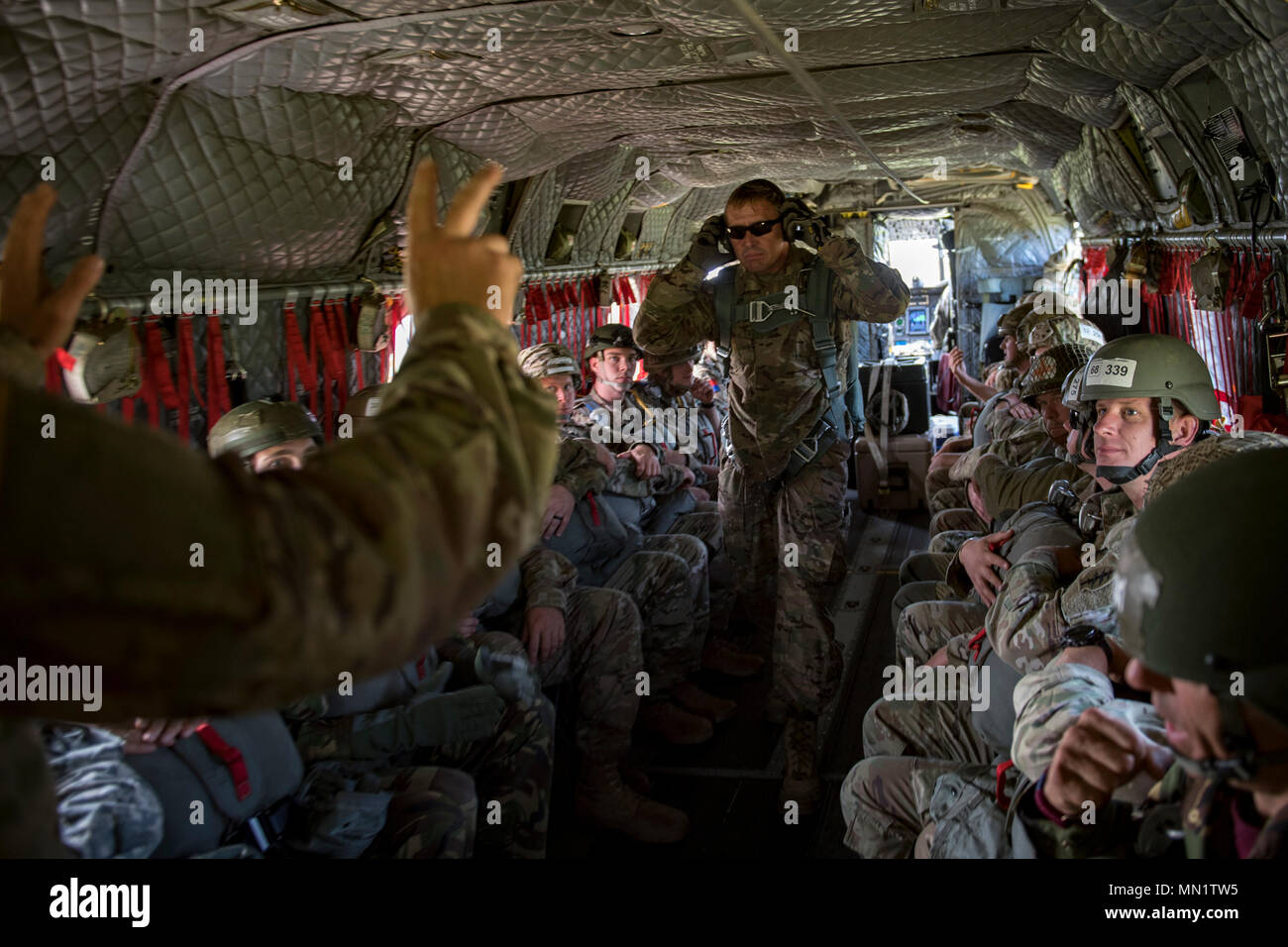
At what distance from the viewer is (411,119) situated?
361 cm

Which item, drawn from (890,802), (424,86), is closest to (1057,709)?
(890,802)

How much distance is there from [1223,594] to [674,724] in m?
3.20

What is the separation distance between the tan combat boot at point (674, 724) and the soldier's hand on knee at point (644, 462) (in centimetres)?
101

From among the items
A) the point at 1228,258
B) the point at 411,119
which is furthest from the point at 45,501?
the point at 1228,258

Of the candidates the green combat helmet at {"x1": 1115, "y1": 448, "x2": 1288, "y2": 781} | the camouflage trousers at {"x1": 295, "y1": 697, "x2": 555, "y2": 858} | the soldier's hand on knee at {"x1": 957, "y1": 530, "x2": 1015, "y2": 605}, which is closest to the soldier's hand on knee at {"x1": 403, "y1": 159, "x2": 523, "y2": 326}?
the green combat helmet at {"x1": 1115, "y1": 448, "x2": 1288, "y2": 781}

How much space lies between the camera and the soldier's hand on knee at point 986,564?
2777 mm

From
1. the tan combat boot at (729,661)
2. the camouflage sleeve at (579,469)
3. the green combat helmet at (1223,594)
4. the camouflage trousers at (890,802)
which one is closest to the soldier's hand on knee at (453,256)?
the green combat helmet at (1223,594)

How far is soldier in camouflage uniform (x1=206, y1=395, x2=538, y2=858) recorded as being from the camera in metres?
2.42

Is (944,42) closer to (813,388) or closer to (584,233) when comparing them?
(813,388)

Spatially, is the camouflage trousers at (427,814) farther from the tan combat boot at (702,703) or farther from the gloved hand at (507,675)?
the tan combat boot at (702,703)

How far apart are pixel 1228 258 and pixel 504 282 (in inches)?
146

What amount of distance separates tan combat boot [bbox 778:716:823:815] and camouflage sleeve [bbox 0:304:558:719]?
2881mm

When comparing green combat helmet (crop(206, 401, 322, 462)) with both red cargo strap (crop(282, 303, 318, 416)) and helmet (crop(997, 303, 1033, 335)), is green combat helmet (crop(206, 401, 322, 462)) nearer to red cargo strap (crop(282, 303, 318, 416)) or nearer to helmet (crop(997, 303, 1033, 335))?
red cargo strap (crop(282, 303, 318, 416))

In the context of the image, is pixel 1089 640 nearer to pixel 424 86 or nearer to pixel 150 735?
pixel 150 735
